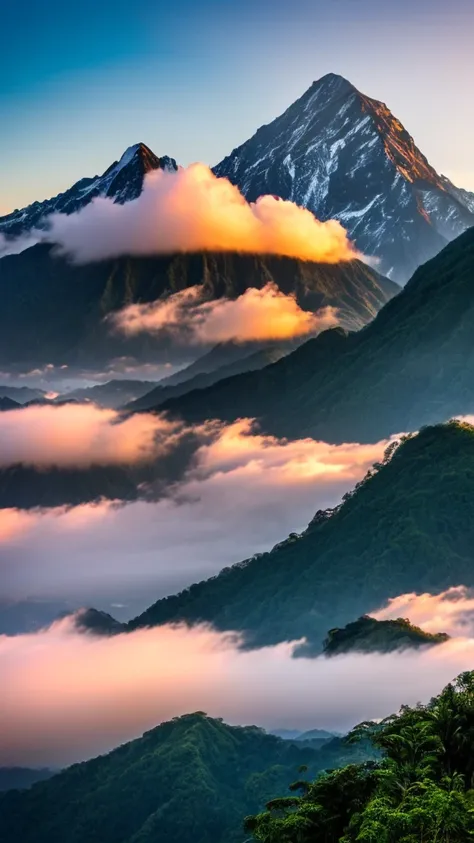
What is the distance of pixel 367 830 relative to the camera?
173 ft

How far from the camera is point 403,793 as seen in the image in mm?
58312

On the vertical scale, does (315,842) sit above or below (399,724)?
below

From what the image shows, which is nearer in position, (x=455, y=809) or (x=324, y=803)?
(x=455, y=809)

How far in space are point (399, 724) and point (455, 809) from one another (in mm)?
18409

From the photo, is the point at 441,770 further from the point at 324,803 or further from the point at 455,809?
the point at 455,809

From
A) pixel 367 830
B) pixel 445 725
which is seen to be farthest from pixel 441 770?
pixel 367 830

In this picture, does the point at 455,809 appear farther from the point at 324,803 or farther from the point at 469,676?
the point at 469,676

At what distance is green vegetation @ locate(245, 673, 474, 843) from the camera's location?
5262cm

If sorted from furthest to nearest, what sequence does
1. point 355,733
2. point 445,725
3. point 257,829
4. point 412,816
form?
point 355,733 → point 445,725 → point 257,829 → point 412,816

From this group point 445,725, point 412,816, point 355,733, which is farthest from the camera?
point 355,733

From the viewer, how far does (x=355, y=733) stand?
7406cm

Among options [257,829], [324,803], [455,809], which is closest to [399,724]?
[324,803]

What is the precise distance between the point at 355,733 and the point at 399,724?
447 cm

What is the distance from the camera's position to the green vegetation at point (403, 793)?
5262 centimetres
